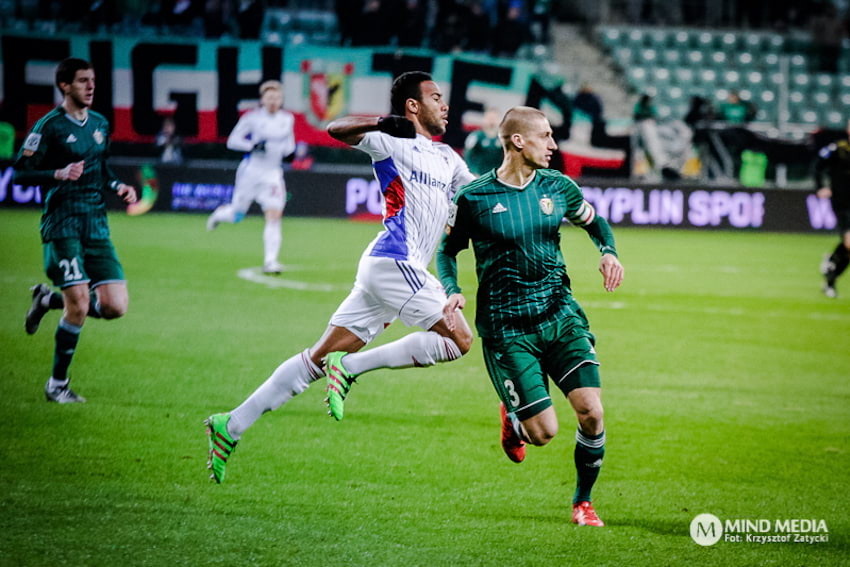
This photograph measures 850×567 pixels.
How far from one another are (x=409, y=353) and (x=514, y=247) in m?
0.86

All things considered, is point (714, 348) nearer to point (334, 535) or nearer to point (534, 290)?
point (534, 290)

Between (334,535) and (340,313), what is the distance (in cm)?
137

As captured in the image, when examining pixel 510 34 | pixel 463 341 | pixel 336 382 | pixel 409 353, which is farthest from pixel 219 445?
pixel 510 34

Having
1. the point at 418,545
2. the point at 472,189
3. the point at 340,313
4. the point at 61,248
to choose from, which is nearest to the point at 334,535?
the point at 418,545

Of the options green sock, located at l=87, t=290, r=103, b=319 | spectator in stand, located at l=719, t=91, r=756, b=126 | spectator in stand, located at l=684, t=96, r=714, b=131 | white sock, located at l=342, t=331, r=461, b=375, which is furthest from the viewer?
spectator in stand, located at l=719, t=91, r=756, b=126

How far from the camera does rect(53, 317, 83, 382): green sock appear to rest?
26.4ft

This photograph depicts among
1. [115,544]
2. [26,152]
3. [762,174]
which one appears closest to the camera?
[115,544]

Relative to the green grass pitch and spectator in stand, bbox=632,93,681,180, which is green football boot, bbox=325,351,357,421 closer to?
the green grass pitch

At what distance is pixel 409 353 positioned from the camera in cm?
617

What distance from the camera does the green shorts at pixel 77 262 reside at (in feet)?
26.4

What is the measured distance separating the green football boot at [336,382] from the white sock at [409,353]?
6cm

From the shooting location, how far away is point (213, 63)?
88.4 feet

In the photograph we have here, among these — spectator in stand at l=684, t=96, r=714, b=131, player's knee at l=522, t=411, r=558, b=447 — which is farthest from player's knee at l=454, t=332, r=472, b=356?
spectator in stand at l=684, t=96, r=714, b=131

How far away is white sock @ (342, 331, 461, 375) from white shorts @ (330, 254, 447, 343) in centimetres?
10
